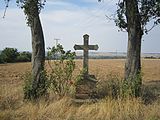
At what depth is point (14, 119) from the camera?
9789mm

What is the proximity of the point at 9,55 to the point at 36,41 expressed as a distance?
5041 cm

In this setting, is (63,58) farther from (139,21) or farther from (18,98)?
(139,21)

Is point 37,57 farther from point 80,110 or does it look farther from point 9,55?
point 9,55

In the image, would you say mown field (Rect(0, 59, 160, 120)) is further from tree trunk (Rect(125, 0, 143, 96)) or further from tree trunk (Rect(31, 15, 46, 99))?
tree trunk (Rect(125, 0, 143, 96))

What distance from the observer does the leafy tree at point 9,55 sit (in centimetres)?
5967

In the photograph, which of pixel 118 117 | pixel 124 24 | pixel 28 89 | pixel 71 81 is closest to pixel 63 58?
pixel 71 81

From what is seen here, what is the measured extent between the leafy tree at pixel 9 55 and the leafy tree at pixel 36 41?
4798 cm

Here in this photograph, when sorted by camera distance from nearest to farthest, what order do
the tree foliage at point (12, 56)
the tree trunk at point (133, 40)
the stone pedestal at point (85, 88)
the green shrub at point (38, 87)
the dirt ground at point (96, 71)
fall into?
the green shrub at point (38, 87)
the stone pedestal at point (85, 88)
the tree trunk at point (133, 40)
the dirt ground at point (96, 71)
the tree foliage at point (12, 56)

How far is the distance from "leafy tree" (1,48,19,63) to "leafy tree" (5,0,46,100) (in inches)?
1889

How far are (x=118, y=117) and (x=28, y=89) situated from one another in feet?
11.1

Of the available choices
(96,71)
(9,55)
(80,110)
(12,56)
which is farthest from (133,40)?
→ (12,56)

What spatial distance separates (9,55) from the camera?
61500 millimetres

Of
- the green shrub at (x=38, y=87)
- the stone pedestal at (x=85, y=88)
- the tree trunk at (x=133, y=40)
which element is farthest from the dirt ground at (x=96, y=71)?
the tree trunk at (x=133, y=40)

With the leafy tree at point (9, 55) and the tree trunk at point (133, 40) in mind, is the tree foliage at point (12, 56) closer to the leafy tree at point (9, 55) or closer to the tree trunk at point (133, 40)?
the leafy tree at point (9, 55)
